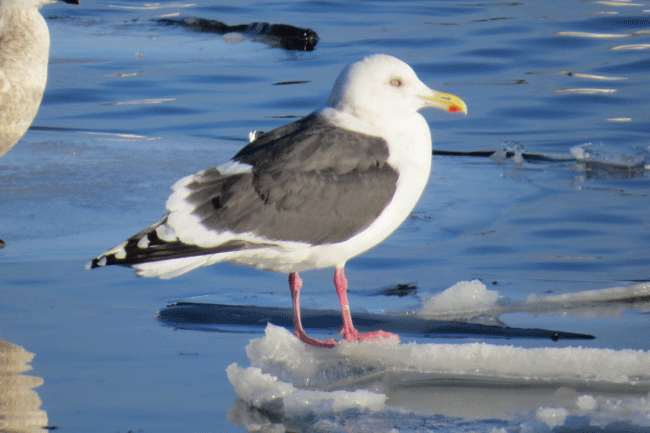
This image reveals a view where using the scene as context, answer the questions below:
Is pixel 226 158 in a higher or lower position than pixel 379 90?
lower

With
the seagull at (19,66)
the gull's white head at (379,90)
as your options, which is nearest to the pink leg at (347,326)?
the gull's white head at (379,90)

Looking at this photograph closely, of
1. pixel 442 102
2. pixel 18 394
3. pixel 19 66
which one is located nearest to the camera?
pixel 18 394

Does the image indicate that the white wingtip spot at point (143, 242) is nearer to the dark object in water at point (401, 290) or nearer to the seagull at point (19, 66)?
the dark object in water at point (401, 290)

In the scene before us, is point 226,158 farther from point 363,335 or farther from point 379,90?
point 363,335

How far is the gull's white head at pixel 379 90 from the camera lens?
4.42 m

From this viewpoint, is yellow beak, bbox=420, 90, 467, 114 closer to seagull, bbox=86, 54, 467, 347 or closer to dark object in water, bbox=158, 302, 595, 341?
seagull, bbox=86, 54, 467, 347

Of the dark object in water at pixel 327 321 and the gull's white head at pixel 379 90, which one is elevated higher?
the gull's white head at pixel 379 90

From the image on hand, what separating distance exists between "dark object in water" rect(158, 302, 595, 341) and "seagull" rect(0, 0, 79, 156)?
9.05 ft

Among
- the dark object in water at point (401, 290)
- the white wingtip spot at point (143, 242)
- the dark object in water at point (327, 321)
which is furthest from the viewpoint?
the dark object in water at point (401, 290)

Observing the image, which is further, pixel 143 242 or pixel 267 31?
pixel 267 31

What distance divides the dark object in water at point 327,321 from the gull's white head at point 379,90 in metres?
Result: 0.94

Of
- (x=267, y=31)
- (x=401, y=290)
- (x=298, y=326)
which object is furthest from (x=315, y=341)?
(x=267, y=31)

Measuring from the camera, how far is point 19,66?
6.91 meters

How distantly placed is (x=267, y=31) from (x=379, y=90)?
10752mm
